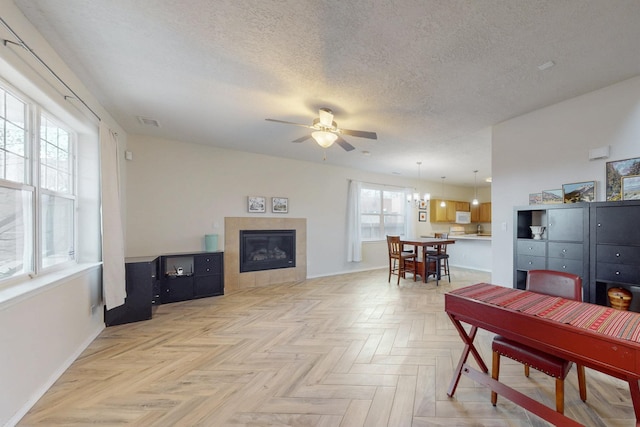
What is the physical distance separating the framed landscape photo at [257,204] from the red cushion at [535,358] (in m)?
4.25

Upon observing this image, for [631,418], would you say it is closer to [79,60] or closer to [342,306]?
[342,306]

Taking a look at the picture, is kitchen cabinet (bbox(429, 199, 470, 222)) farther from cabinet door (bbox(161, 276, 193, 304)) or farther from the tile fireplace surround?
cabinet door (bbox(161, 276, 193, 304))

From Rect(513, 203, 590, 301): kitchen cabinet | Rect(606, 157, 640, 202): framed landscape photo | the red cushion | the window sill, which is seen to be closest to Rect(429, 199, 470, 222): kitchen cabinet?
Rect(513, 203, 590, 301): kitchen cabinet

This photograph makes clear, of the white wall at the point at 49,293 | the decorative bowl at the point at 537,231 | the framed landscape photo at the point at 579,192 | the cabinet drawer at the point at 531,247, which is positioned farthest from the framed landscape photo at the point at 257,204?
the framed landscape photo at the point at 579,192

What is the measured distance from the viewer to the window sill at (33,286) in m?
1.61

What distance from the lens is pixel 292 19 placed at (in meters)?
1.71

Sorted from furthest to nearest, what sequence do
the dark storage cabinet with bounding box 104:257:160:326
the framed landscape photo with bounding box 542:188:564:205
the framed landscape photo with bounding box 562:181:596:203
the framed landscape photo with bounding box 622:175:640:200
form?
1. the dark storage cabinet with bounding box 104:257:160:326
2. the framed landscape photo with bounding box 542:188:564:205
3. the framed landscape photo with bounding box 562:181:596:203
4. the framed landscape photo with bounding box 622:175:640:200

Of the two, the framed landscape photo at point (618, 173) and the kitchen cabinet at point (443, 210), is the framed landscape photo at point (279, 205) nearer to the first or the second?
the framed landscape photo at point (618, 173)

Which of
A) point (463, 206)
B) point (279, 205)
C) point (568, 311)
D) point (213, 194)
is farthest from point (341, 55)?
point (463, 206)

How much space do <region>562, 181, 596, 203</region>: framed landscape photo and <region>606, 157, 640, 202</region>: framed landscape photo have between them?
11cm

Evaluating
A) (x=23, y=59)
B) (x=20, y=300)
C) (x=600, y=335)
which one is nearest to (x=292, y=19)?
(x=23, y=59)

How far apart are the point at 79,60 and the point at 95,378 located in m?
2.63

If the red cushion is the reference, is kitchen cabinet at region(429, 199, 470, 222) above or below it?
above

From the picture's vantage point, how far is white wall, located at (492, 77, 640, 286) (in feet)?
8.07
